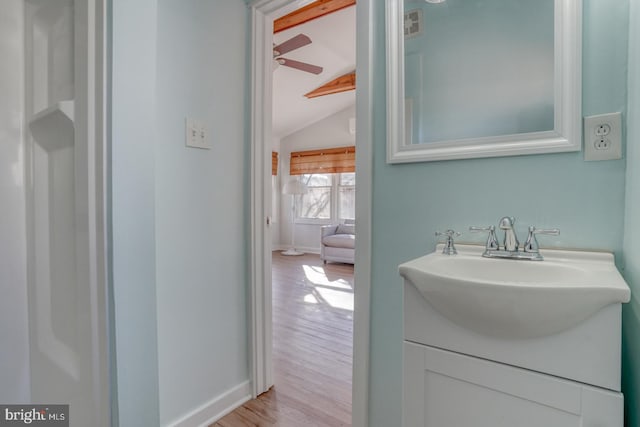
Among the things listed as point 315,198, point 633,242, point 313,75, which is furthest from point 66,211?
point 315,198

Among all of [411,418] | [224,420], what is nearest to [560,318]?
[411,418]

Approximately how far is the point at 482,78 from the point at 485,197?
0.41 meters

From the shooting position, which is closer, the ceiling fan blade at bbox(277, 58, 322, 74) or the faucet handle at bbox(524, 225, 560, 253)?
the faucet handle at bbox(524, 225, 560, 253)

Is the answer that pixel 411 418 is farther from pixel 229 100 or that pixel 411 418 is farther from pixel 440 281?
pixel 229 100

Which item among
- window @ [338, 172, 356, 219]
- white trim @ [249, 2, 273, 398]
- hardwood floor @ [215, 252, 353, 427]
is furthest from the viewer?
window @ [338, 172, 356, 219]

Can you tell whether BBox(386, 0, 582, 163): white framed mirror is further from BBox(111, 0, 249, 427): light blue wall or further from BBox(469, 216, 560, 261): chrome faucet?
BBox(111, 0, 249, 427): light blue wall

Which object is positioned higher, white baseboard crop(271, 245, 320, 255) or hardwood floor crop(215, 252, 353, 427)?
white baseboard crop(271, 245, 320, 255)

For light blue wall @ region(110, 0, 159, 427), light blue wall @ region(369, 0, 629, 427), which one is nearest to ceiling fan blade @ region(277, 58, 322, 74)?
light blue wall @ region(369, 0, 629, 427)

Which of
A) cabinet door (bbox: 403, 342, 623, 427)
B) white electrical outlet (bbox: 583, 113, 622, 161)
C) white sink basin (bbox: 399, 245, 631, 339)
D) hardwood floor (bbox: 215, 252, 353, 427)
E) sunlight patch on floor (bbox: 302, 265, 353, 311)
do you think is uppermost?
white electrical outlet (bbox: 583, 113, 622, 161)

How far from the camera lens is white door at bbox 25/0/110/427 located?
2.42ft

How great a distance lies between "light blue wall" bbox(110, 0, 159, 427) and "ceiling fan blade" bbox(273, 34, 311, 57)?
7.65ft

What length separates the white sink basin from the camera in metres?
0.60

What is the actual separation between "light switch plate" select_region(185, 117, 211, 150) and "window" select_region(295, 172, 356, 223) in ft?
15.8

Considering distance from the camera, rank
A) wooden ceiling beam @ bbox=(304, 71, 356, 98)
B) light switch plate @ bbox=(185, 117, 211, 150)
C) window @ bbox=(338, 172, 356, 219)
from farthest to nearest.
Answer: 1. window @ bbox=(338, 172, 356, 219)
2. wooden ceiling beam @ bbox=(304, 71, 356, 98)
3. light switch plate @ bbox=(185, 117, 211, 150)
